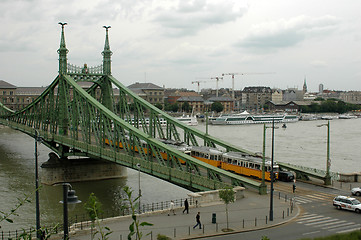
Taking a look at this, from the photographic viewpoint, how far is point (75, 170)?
4438 centimetres

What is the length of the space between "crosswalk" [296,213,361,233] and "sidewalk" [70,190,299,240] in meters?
0.76

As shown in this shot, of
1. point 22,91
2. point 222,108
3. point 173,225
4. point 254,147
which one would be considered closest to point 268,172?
point 173,225

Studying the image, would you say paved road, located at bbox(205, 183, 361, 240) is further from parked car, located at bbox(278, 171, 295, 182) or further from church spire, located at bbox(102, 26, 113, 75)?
church spire, located at bbox(102, 26, 113, 75)

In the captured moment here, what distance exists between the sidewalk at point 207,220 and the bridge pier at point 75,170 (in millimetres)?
22102

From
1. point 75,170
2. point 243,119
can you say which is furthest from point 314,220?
point 243,119

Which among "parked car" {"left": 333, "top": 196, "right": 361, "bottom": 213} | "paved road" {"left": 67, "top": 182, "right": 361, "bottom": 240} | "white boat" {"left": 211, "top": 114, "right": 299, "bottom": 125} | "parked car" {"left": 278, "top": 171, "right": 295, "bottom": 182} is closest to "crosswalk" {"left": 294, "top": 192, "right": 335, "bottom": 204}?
"paved road" {"left": 67, "top": 182, "right": 361, "bottom": 240}

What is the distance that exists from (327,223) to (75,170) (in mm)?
28626

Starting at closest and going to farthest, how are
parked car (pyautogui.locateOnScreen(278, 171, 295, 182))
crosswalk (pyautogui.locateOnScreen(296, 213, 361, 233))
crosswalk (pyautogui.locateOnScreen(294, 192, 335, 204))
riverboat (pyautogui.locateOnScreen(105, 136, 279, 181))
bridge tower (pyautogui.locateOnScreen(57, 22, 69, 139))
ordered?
crosswalk (pyautogui.locateOnScreen(296, 213, 361, 233)) → crosswalk (pyautogui.locateOnScreen(294, 192, 335, 204)) → parked car (pyautogui.locateOnScreen(278, 171, 295, 182)) → riverboat (pyautogui.locateOnScreen(105, 136, 279, 181)) → bridge tower (pyautogui.locateOnScreen(57, 22, 69, 139))

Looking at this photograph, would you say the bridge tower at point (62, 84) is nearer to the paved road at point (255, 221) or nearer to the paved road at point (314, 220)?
the paved road at point (255, 221)

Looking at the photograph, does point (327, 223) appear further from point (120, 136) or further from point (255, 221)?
point (120, 136)

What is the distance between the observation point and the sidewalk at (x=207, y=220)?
20.2 metres

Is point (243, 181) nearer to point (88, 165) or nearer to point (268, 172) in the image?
point (268, 172)

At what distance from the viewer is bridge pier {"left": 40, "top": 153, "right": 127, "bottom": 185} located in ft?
143

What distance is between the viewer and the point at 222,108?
192875 millimetres
